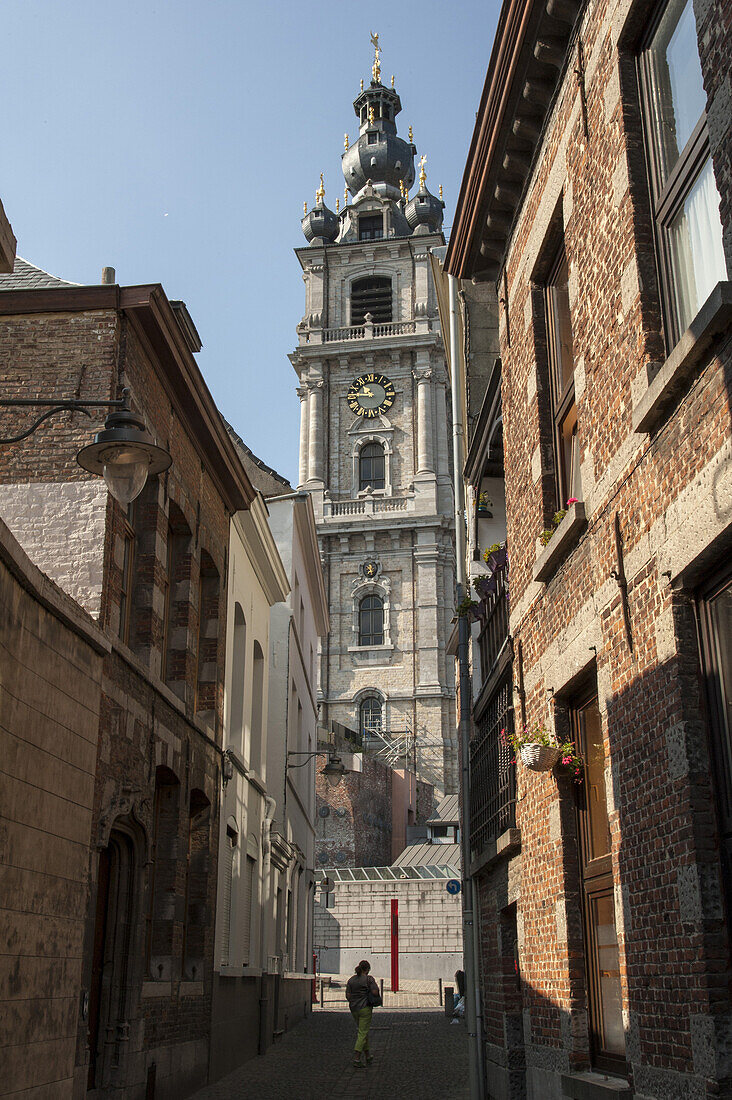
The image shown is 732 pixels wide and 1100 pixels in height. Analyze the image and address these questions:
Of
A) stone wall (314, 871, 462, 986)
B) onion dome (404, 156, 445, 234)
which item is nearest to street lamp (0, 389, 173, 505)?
stone wall (314, 871, 462, 986)

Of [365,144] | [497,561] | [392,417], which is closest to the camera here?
[497,561]

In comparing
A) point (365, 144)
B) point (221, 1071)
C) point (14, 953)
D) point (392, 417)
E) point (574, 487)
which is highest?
point (365, 144)

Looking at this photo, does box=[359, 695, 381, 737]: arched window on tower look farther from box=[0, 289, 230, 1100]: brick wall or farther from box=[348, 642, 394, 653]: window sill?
box=[0, 289, 230, 1100]: brick wall

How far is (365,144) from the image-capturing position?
73.2 m

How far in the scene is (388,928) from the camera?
125ft

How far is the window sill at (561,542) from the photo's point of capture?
7.48 m

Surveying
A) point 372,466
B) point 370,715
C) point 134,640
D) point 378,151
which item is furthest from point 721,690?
point 378,151

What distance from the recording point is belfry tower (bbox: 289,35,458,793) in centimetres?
5269

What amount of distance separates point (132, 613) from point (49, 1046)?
4472 mm

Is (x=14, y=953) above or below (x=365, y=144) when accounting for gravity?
below

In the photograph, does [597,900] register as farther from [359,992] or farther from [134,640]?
[359,992]

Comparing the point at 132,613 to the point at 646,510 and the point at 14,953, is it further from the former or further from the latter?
the point at 646,510

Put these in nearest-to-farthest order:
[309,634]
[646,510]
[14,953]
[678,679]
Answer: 1. [678,679]
2. [646,510]
3. [14,953]
4. [309,634]

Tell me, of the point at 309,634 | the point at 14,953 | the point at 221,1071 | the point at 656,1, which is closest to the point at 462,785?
the point at 221,1071
